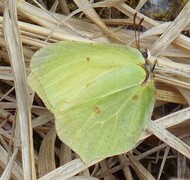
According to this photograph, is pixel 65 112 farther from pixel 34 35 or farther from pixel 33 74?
pixel 34 35

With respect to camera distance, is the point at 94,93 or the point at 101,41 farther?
the point at 101,41

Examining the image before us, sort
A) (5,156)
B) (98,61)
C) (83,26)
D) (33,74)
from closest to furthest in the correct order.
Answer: (33,74), (98,61), (5,156), (83,26)

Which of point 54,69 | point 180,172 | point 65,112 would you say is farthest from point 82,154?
point 180,172

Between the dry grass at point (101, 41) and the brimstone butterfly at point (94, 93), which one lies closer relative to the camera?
the brimstone butterfly at point (94, 93)
